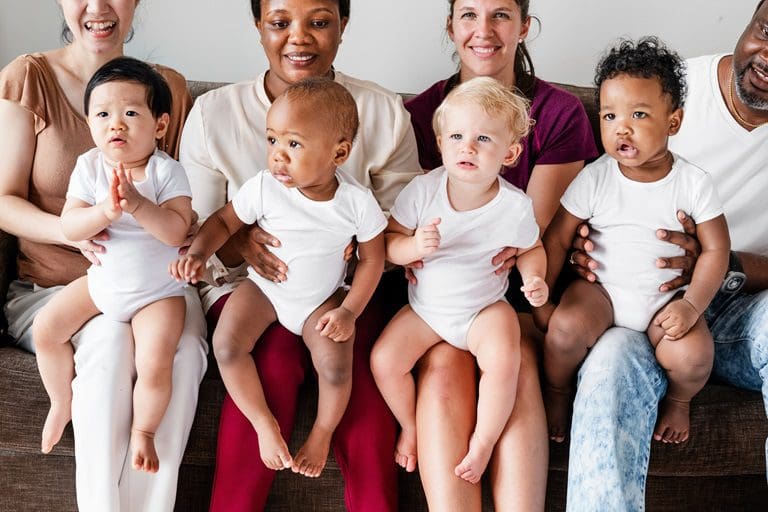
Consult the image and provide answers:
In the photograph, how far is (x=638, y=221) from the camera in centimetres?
192

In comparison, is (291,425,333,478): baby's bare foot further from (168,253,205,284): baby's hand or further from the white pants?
(168,253,205,284): baby's hand

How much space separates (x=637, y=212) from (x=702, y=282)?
0.20 metres

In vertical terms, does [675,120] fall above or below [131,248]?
above

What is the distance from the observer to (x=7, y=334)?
2.06 metres

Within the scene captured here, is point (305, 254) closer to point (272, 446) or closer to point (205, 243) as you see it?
point (205, 243)

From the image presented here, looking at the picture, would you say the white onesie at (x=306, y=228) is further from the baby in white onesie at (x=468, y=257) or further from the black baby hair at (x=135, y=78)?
the black baby hair at (x=135, y=78)

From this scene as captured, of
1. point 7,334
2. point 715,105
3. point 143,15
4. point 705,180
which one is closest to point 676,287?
point 705,180

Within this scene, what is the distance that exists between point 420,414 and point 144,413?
1.85 feet

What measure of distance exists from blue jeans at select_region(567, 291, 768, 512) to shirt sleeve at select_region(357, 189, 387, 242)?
0.52 meters

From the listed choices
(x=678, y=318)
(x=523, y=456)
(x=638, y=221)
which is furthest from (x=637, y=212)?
(x=523, y=456)

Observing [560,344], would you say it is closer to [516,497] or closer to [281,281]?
[516,497]

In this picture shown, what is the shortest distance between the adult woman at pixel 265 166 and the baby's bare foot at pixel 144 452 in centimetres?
14

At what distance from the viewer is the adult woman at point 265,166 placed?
6.03 ft

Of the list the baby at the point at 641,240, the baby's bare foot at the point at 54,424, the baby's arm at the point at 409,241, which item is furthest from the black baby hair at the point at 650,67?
the baby's bare foot at the point at 54,424
